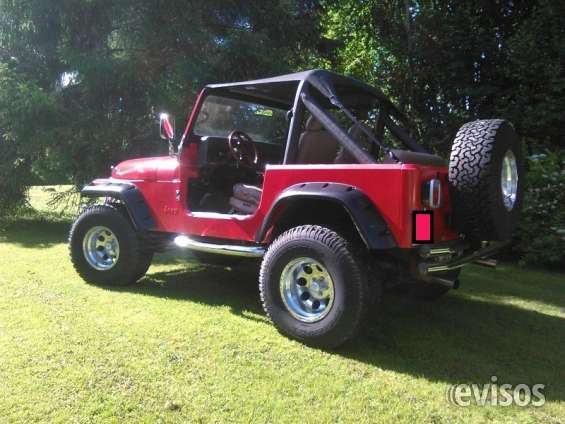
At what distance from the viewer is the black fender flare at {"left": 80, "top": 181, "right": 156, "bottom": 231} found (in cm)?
469

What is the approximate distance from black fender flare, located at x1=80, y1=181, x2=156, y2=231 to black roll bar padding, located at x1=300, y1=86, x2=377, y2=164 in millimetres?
1959

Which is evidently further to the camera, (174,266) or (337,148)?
(174,266)

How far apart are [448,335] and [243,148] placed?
2.63 m

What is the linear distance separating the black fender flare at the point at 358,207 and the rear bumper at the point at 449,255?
27 centimetres

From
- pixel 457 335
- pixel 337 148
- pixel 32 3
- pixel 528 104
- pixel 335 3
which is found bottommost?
pixel 457 335

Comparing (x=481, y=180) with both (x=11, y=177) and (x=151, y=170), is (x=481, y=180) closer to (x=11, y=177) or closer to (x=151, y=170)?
(x=151, y=170)

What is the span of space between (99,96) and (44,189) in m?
2.40

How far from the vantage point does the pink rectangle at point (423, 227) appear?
125 inches

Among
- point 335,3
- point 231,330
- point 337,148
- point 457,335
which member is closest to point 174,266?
point 231,330

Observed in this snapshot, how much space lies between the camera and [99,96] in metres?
8.79

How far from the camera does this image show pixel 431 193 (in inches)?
124

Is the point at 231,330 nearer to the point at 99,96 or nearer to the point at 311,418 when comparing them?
the point at 311,418

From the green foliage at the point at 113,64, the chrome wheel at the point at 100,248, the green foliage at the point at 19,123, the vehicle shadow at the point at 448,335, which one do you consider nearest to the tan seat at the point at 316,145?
the vehicle shadow at the point at 448,335

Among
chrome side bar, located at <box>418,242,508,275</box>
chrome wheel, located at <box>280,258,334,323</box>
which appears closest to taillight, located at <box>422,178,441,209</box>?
chrome side bar, located at <box>418,242,508,275</box>
